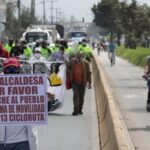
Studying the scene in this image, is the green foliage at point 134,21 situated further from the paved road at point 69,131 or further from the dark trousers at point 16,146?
the dark trousers at point 16,146

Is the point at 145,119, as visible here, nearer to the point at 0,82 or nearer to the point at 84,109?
the point at 84,109

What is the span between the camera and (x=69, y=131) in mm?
14648

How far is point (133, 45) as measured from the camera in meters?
71.6

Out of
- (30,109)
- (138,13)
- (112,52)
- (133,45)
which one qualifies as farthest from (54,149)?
(133,45)

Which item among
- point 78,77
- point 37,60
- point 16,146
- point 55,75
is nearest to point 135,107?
point 78,77

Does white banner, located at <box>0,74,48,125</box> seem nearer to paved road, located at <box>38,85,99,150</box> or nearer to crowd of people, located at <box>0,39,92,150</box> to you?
crowd of people, located at <box>0,39,92,150</box>

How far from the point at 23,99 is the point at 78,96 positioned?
10620 mm

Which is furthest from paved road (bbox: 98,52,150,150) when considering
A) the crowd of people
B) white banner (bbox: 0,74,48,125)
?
white banner (bbox: 0,74,48,125)

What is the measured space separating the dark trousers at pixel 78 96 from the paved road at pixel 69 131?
0.81ft

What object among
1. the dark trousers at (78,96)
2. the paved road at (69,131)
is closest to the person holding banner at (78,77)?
the dark trousers at (78,96)

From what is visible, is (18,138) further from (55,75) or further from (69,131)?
(55,75)

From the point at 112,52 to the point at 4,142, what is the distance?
41.2 meters

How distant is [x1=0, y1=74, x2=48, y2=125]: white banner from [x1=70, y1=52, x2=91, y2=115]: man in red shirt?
33.8 ft

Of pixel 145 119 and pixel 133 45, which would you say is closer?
pixel 145 119
